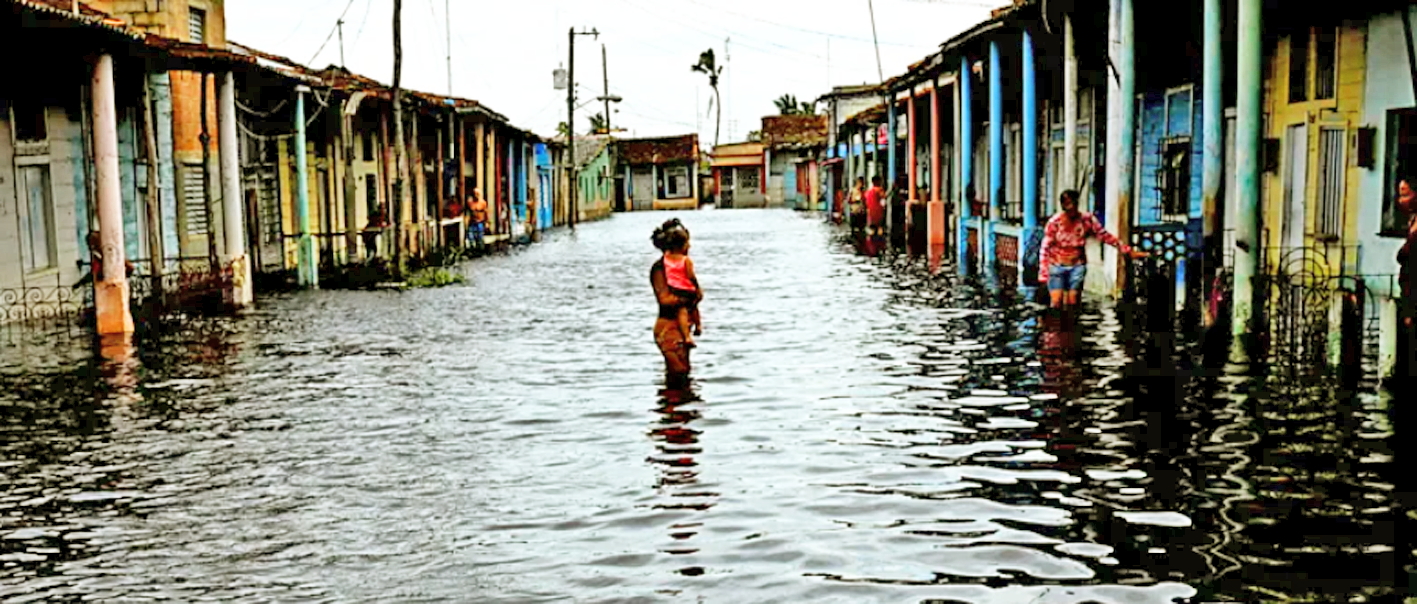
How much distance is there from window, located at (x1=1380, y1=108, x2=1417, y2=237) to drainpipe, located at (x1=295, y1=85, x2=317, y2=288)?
58.2 feet

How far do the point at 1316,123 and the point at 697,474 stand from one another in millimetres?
11153

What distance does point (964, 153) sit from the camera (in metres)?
31.8

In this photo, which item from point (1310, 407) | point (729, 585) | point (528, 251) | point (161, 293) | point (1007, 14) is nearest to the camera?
point (729, 585)

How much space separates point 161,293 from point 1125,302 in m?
12.6

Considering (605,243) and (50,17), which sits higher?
(50,17)

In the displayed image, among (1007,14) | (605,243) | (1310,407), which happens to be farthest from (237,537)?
(605,243)

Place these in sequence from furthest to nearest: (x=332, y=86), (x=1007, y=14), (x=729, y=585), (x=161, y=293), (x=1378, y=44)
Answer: (x=332, y=86) < (x=1007, y=14) < (x=161, y=293) < (x=1378, y=44) < (x=729, y=585)

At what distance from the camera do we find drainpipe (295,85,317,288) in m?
27.1

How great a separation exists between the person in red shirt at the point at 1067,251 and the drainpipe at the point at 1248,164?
2.62 m

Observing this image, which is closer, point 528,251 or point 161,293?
point 161,293

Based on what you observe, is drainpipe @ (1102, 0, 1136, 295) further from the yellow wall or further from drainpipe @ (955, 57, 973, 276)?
drainpipe @ (955, 57, 973, 276)

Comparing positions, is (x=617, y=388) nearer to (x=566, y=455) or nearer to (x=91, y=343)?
(x=566, y=455)

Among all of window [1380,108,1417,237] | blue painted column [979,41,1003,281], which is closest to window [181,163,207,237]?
blue painted column [979,41,1003,281]

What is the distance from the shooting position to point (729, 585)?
278 inches
